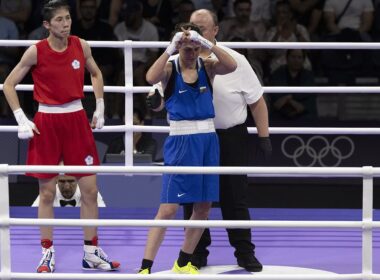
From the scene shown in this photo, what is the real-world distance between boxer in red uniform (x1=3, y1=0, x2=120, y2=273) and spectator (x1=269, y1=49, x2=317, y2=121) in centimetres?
431

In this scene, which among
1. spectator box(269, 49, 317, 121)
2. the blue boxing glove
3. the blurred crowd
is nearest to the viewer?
the blue boxing glove

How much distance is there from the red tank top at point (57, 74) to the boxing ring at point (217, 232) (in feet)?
2.33

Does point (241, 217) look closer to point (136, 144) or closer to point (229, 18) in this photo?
point (136, 144)

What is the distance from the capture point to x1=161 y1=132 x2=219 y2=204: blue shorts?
243 inches

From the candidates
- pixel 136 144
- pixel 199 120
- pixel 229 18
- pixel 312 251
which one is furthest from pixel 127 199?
pixel 229 18

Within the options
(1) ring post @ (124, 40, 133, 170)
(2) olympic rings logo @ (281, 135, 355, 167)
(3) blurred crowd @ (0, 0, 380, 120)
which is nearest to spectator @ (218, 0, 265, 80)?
(3) blurred crowd @ (0, 0, 380, 120)

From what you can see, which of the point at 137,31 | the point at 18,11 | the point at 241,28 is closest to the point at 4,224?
the point at 137,31

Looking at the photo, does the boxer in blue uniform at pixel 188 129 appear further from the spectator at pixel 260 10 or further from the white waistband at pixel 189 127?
the spectator at pixel 260 10

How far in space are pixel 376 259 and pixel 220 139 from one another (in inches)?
45.3

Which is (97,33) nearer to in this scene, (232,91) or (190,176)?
(232,91)

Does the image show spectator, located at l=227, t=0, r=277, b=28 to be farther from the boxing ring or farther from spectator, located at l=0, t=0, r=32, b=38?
the boxing ring

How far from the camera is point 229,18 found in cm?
1156

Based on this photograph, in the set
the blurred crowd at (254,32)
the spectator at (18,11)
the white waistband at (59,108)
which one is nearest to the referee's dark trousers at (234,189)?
the white waistband at (59,108)

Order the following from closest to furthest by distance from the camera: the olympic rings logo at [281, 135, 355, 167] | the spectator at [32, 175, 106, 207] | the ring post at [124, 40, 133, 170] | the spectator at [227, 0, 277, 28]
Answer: the ring post at [124, 40, 133, 170] → the spectator at [32, 175, 106, 207] → the olympic rings logo at [281, 135, 355, 167] → the spectator at [227, 0, 277, 28]
